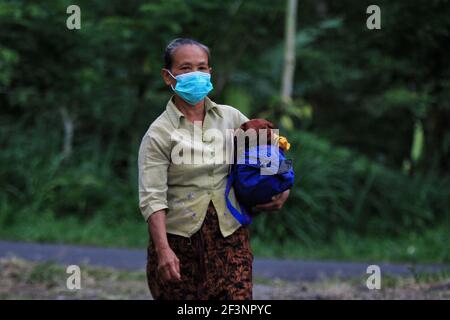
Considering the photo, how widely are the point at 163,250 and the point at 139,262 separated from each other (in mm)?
4441

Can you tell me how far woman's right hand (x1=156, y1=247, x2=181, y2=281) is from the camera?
10.8ft

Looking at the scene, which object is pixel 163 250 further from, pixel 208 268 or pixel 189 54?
pixel 189 54

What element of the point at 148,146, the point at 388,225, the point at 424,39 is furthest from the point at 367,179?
the point at 148,146

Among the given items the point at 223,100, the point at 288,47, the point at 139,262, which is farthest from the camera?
the point at 223,100

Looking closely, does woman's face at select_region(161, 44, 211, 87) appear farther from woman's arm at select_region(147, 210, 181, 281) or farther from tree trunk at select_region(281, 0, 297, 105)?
tree trunk at select_region(281, 0, 297, 105)

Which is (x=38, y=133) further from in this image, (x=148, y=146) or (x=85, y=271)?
(x=148, y=146)

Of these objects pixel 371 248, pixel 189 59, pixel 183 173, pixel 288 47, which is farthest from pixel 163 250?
pixel 288 47

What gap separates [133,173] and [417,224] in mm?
3836

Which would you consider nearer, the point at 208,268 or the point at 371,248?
the point at 208,268

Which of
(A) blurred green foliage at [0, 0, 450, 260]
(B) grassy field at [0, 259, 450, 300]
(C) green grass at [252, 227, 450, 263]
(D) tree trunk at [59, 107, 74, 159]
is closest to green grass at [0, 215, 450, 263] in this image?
(C) green grass at [252, 227, 450, 263]

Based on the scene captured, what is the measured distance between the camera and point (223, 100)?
39.1ft

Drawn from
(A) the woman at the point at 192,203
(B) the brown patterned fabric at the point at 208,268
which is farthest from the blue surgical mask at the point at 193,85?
(B) the brown patterned fabric at the point at 208,268

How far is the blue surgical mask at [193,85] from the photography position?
3449mm

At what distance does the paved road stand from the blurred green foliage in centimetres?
86
